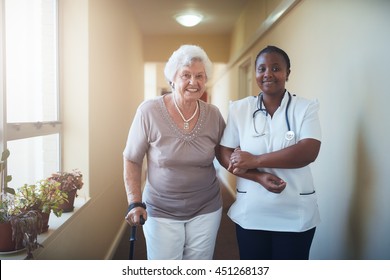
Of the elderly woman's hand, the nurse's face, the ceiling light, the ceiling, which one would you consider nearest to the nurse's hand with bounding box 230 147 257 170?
the nurse's face

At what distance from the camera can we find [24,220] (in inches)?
48.1

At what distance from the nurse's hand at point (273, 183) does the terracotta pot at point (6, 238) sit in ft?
2.93

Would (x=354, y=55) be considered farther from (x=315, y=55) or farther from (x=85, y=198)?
(x=85, y=198)

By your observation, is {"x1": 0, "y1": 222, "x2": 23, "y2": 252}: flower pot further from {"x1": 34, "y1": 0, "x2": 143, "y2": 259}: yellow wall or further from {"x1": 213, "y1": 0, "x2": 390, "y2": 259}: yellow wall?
{"x1": 213, "y1": 0, "x2": 390, "y2": 259}: yellow wall

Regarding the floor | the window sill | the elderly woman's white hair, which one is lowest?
the floor

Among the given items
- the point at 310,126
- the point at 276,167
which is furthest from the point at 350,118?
the point at 276,167

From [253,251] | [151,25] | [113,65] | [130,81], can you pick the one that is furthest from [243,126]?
[151,25]

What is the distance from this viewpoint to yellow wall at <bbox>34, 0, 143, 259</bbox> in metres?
2.12

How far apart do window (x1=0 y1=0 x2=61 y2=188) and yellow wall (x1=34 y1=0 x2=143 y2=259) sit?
83mm

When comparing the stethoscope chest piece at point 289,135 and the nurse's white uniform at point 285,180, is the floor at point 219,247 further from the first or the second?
the stethoscope chest piece at point 289,135

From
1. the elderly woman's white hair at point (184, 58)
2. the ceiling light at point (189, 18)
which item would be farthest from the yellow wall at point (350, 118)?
the ceiling light at point (189, 18)

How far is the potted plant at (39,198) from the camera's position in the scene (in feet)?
4.40
